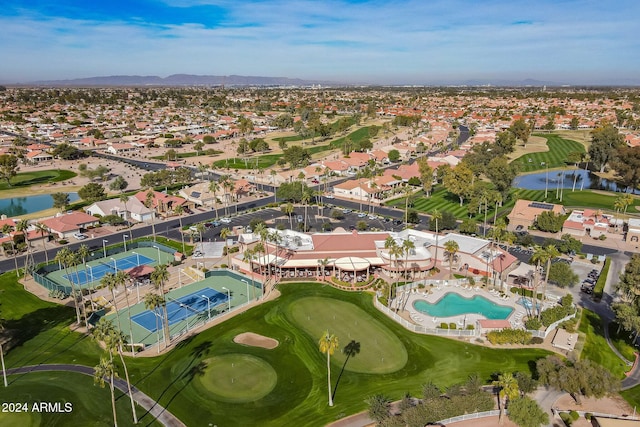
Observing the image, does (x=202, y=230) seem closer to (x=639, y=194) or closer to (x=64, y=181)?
(x=64, y=181)

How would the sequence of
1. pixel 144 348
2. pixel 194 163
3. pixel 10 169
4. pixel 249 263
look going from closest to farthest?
pixel 144 348 < pixel 249 263 < pixel 10 169 < pixel 194 163

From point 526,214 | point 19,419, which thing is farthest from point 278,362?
point 526,214

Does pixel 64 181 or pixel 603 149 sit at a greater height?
pixel 603 149

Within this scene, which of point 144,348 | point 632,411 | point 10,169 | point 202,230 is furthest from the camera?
point 10,169

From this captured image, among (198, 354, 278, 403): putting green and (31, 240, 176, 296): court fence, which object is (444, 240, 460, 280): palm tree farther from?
(31, 240, 176, 296): court fence

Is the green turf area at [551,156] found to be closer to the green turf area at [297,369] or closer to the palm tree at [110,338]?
the green turf area at [297,369]

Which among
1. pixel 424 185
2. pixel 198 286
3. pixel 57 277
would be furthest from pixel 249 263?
pixel 424 185

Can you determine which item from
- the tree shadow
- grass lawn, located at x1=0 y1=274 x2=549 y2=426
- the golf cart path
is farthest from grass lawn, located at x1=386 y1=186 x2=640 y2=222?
the golf cart path
